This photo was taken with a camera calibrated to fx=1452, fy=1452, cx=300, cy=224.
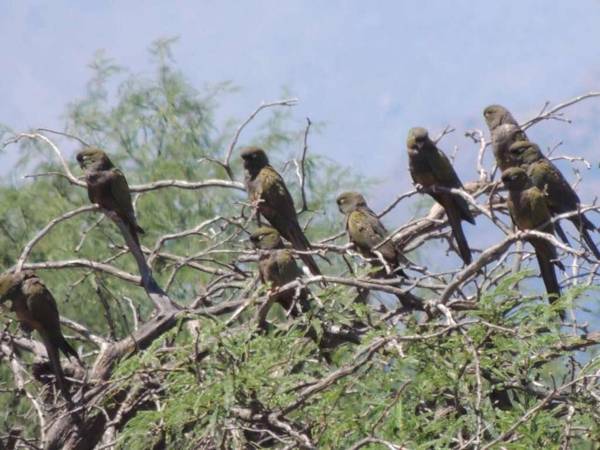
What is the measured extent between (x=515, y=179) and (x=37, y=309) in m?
2.58

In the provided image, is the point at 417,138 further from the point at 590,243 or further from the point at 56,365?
the point at 56,365

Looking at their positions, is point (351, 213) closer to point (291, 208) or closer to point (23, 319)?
point (291, 208)

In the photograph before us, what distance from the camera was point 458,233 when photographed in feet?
26.8

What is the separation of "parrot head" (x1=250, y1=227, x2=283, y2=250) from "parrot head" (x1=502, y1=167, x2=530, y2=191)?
1.23 metres

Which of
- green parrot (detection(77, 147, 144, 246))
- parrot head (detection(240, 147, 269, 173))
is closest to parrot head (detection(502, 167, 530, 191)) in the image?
parrot head (detection(240, 147, 269, 173))

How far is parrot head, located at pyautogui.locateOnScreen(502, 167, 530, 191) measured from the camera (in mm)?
7551

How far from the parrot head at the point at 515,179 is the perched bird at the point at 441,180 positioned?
59cm

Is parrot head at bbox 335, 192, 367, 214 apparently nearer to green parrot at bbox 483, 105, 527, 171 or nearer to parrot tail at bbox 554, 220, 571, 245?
green parrot at bbox 483, 105, 527, 171

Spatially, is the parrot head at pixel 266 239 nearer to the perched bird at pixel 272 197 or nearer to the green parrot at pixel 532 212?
the perched bird at pixel 272 197

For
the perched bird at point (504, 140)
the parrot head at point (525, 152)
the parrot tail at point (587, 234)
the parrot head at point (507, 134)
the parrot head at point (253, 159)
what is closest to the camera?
the parrot tail at point (587, 234)

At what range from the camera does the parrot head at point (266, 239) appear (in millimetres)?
7664

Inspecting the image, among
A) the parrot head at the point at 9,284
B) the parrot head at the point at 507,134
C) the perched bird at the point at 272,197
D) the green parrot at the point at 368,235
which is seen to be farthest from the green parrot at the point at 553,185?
the parrot head at the point at 9,284

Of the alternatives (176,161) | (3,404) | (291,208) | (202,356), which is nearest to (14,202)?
(176,161)

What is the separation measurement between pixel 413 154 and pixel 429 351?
248 cm
